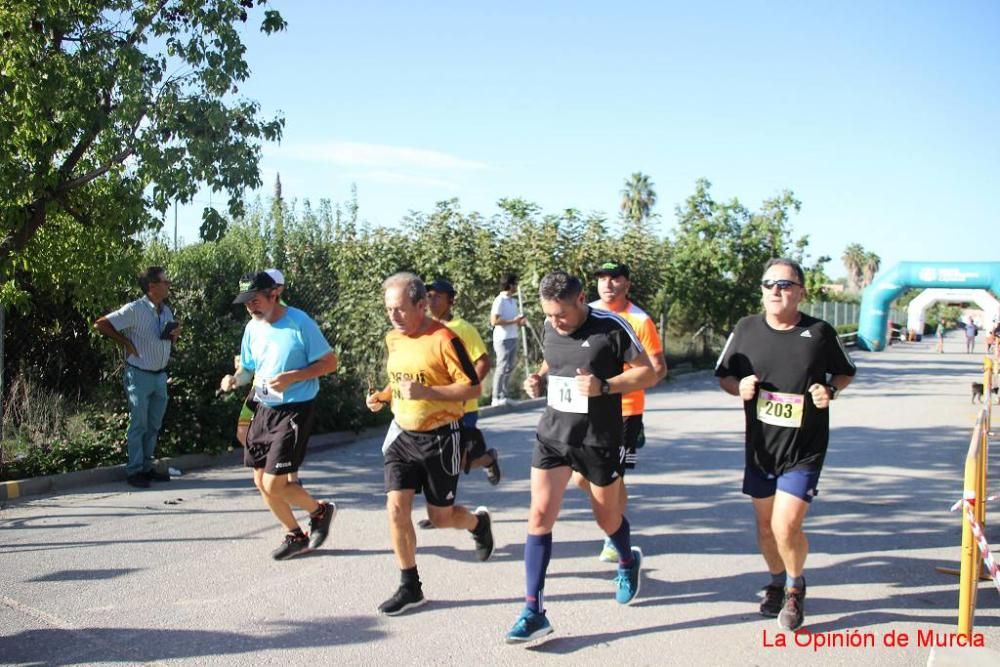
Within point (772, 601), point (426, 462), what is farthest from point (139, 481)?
point (772, 601)

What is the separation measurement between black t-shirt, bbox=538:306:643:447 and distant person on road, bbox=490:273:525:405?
8.38 meters

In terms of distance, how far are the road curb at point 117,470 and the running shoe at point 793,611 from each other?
240 inches

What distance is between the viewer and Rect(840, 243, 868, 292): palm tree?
9356 cm

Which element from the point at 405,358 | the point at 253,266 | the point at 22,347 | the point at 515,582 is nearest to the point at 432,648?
the point at 515,582

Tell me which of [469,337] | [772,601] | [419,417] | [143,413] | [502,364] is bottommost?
[772,601]

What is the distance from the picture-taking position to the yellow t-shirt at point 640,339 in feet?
19.1

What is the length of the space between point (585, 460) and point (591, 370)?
1.53 feet

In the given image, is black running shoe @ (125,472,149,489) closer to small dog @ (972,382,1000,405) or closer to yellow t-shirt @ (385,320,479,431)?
yellow t-shirt @ (385,320,479,431)

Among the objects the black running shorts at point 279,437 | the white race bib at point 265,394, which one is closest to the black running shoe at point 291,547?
the black running shorts at point 279,437

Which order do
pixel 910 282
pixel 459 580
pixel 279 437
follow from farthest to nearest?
pixel 910 282
pixel 279 437
pixel 459 580

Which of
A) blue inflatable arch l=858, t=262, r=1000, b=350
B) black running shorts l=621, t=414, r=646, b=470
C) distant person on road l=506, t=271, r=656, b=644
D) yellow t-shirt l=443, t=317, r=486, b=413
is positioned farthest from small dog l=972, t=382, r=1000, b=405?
distant person on road l=506, t=271, r=656, b=644

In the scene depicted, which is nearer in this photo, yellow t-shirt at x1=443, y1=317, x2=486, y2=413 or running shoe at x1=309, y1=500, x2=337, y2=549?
running shoe at x1=309, y1=500, x2=337, y2=549

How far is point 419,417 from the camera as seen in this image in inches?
195

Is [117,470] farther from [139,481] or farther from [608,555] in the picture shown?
[608,555]
